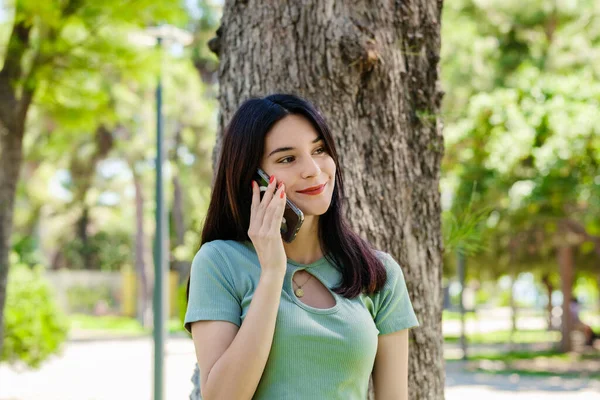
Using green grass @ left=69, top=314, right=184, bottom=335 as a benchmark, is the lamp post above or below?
above

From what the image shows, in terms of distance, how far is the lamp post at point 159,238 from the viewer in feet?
30.6

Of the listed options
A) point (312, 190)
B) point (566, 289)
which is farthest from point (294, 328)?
point (566, 289)

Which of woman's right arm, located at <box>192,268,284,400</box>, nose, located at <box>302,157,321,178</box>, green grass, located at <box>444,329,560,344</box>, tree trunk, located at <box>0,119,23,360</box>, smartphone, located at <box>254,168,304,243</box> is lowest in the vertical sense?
green grass, located at <box>444,329,560,344</box>

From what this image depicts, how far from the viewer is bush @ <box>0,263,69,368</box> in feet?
44.7

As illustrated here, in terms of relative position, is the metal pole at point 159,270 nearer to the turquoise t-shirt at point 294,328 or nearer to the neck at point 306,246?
the neck at point 306,246

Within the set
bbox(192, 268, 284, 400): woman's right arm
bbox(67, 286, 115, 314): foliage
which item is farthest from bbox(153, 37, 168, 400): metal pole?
bbox(67, 286, 115, 314): foliage

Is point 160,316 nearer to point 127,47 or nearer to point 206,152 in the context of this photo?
point 127,47

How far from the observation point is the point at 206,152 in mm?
31703

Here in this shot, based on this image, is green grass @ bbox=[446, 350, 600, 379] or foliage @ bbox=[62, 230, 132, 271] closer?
green grass @ bbox=[446, 350, 600, 379]

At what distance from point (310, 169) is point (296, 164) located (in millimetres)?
46

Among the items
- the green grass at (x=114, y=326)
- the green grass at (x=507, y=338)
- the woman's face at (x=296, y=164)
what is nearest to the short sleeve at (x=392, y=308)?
the woman's face at (x=296, y=164)

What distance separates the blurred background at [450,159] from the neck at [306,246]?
0.74m

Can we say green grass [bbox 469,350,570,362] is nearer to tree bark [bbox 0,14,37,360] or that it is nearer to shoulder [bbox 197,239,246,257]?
tree bark [bbox 0,14,37,360]

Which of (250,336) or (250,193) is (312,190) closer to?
(250,193)
